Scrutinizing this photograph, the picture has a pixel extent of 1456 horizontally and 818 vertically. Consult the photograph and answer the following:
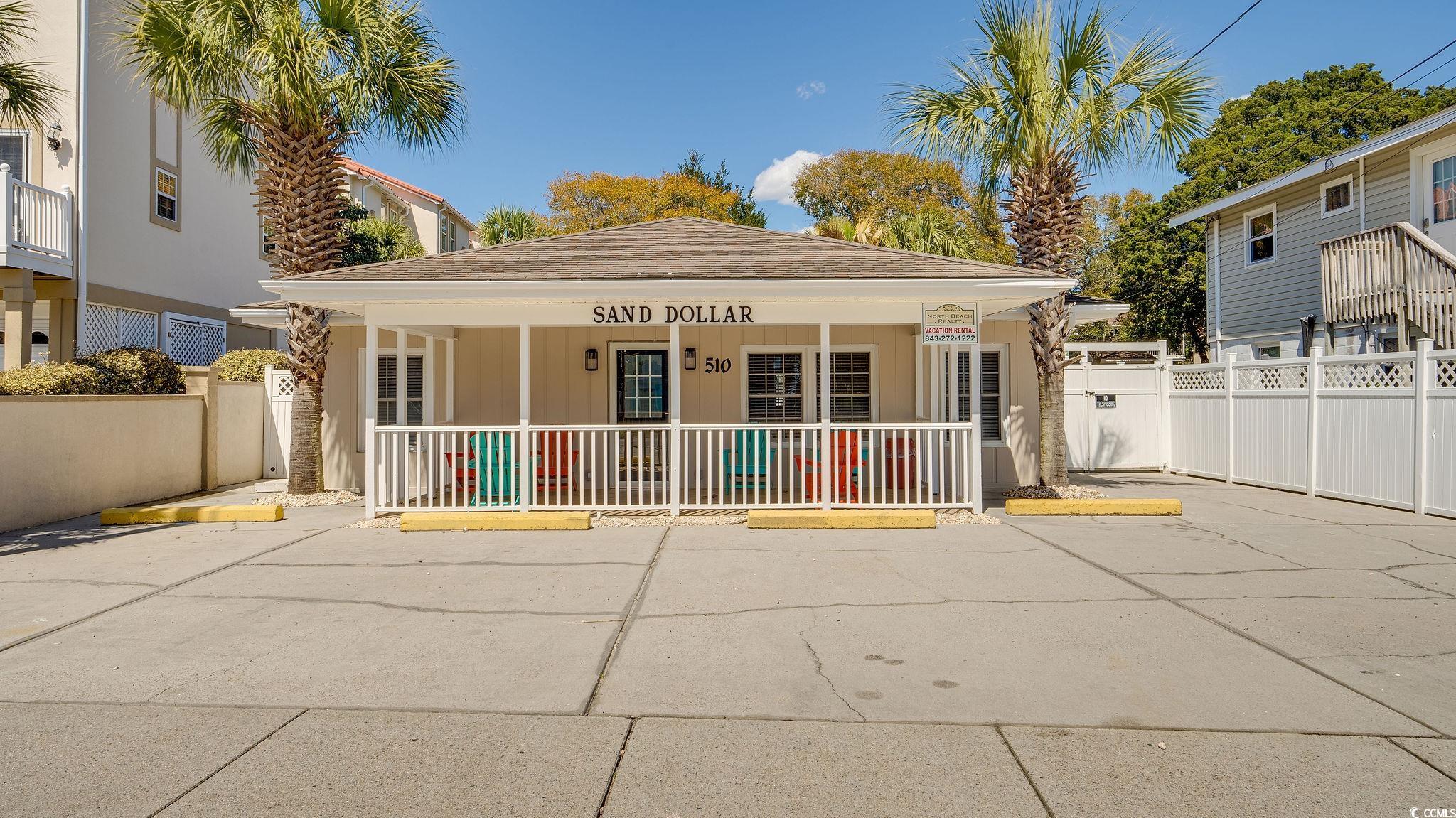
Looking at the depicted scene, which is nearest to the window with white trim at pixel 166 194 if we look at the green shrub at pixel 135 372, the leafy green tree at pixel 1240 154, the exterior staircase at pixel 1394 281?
the green shrub at pixel 135 372

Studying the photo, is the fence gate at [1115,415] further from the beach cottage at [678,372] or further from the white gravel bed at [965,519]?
the white gravel bed at [965,519]

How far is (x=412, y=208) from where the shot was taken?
29.1 metres

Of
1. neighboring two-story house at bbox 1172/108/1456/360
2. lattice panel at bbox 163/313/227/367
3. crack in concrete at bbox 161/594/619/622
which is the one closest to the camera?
crack in concrete at bbox 161/594/619/622

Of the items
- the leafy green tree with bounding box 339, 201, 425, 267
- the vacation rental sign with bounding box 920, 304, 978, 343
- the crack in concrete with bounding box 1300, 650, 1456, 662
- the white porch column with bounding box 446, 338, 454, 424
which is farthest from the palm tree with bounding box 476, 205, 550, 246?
the crack in concrete with bounding box 1300, 650, 1456, 662

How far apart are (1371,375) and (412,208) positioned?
28846mm

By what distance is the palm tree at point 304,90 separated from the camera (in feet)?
31.4

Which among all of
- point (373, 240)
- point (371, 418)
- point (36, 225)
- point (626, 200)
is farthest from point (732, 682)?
point (626, 200)

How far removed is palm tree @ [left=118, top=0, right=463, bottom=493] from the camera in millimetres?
9562

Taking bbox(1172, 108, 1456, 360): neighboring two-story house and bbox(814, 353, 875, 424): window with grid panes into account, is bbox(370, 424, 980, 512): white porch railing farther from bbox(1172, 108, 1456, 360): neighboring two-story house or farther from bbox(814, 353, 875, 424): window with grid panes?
bbox(1172, 108, 1456, 360): neighboring two-story house

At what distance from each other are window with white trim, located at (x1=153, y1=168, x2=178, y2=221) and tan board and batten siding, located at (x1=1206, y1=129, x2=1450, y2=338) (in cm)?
2249

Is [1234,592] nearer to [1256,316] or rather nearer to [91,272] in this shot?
[1256,316]

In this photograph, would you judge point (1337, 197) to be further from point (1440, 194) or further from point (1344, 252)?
point (1344, 252)

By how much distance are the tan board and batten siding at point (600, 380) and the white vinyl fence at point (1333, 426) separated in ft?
10.1

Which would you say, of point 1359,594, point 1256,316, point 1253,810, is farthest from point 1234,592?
point 1256,316
